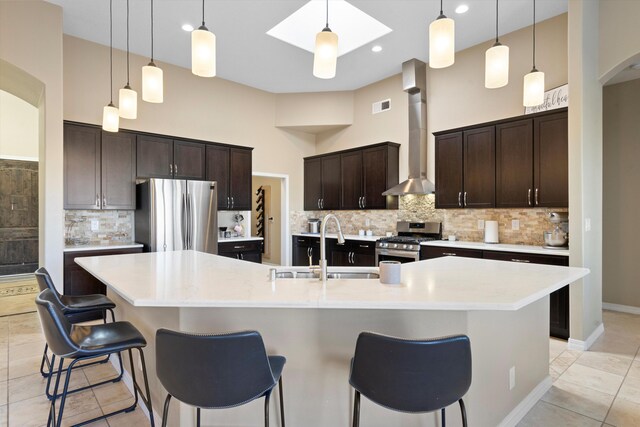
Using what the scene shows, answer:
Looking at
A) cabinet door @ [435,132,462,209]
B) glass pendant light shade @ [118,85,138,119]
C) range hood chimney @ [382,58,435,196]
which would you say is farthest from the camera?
range hood chimney @ [382,58,435,196]

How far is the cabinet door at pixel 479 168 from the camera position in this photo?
432 centimetres

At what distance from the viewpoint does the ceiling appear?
385cm

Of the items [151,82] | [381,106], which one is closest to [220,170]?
[381,106]

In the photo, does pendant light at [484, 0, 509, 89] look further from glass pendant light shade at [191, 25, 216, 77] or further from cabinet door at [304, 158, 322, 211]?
cabinet door at [304, 158, 322, 211]

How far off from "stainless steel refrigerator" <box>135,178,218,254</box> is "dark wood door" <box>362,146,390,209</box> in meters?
2.56

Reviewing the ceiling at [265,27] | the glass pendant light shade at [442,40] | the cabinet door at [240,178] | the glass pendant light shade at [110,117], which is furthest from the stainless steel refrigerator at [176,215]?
the glass pendant light shade at [442,40]

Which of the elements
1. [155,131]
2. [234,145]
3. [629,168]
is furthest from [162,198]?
[629,168]

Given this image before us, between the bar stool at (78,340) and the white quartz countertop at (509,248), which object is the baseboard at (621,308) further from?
the bar stool at (78,340)

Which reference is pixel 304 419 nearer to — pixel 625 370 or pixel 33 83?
pixel 625 370

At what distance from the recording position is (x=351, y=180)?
627 cm

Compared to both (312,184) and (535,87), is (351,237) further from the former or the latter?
(535,87)

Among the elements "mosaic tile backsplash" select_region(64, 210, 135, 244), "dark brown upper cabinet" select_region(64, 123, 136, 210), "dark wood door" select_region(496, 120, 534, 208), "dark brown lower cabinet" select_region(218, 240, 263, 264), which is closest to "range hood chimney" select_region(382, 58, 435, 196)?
"dark wood door" select_region(496, 120, 534, 208)

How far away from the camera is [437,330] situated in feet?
5.57

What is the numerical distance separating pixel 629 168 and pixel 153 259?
18.8ft
